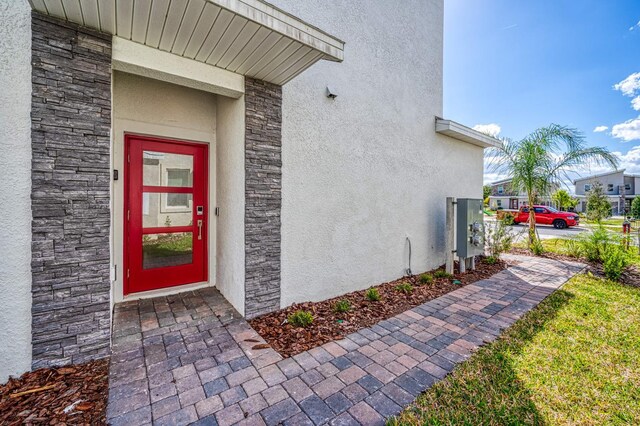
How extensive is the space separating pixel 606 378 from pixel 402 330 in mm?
1924

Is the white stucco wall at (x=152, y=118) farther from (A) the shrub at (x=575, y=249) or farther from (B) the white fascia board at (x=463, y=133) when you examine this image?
(A) the shrub at (x=575, y=249)

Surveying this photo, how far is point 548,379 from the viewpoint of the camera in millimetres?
2496

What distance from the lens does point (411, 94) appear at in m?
5.69

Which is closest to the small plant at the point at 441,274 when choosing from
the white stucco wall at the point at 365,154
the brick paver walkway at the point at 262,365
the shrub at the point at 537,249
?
the white stucco wall at the point at 365,154

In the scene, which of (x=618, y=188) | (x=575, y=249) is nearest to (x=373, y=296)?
(x=575, y=249)

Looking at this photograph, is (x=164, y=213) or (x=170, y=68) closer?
(x=170, y=68)

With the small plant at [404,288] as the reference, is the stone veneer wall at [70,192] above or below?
above

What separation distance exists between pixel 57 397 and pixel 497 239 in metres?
8.64

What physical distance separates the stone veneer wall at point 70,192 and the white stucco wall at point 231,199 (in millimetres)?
1416

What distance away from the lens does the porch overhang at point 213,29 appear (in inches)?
88.4

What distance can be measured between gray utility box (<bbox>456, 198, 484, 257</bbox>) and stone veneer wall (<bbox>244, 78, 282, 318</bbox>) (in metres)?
4.46

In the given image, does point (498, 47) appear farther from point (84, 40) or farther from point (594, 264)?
point (84, 40)

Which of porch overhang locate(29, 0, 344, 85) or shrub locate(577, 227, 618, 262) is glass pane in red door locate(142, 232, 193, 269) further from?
shrub locate(577, 227, 618, 262)

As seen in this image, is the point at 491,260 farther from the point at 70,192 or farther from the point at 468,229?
the point at 70,192
